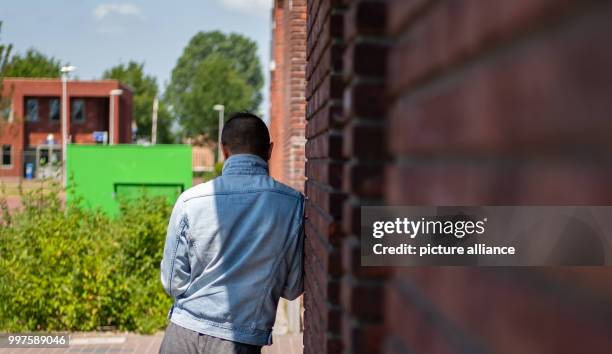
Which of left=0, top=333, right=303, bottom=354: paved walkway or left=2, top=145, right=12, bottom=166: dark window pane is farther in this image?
left=2, top=145, right=12, bottom=166: dark window pane

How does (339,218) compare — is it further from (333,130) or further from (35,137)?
(35,137)

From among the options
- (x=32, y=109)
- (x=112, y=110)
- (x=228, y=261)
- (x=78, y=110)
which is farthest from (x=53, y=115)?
(x=228, y=261)

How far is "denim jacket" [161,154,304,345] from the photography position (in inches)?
140

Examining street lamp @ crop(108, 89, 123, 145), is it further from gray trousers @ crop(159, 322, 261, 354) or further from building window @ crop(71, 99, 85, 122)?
gray trousers @ crop(159, 322, 261, 354)

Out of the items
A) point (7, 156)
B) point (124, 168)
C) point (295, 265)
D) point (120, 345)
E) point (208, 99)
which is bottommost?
point (120, 345)

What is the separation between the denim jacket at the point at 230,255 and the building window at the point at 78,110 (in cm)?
6466

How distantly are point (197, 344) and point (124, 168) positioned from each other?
11.8 m

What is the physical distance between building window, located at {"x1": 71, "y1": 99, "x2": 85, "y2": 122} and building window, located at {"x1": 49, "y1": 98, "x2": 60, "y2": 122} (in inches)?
48.2

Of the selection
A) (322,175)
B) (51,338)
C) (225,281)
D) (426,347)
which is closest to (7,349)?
(51,338)

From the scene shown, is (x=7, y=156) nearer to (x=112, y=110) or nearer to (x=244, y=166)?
(x=112, y=110)

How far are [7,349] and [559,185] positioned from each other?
8089 mm

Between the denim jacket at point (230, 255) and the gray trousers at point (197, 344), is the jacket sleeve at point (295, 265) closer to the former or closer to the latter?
the denim jacket at point (230, 255)

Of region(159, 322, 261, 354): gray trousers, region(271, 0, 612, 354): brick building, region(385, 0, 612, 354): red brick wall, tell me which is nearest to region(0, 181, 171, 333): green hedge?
region(159, 322, 261, 354): gray trousers

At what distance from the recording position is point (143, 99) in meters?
82.1
